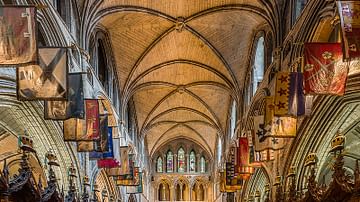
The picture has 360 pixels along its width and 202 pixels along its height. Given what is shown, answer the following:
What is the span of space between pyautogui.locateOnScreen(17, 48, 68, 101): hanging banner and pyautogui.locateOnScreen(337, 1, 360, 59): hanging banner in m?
5.84

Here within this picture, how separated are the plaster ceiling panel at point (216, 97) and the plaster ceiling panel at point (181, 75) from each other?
3.24ft

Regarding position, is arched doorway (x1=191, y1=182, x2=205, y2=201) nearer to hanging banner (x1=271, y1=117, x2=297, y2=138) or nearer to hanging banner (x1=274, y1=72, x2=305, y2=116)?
hanging banner (x1=271, y1=117, x2=297, y2=138)

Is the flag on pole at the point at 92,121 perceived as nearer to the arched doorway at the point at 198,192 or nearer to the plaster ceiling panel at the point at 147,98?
the plaster ceiling panel at the point at 147,98

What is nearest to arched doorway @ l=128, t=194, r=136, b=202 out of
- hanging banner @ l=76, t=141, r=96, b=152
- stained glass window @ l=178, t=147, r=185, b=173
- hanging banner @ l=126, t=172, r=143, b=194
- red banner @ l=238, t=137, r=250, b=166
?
hanging banner @ l=126, t=172, r=143, b=194

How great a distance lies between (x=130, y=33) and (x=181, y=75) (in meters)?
6.95

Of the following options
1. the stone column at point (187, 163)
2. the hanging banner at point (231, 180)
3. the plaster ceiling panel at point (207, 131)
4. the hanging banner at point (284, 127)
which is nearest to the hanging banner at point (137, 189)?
the hanging banner at point (231, 180)

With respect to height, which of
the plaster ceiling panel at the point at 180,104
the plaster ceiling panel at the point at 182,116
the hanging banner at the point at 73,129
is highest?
the plaster ceiling panel at the point at 180,104

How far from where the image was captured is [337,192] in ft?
43.6

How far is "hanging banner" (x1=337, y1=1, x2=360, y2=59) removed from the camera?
9742 millimetres

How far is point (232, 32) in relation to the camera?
86.6 feet

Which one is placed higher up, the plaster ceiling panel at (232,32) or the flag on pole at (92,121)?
the plaster ceiling panel at (232,32)

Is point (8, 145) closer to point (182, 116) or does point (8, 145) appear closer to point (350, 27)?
point (182, 116)

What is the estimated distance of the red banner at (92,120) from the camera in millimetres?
16200

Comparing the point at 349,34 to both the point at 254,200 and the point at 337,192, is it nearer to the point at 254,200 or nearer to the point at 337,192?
the point at 337,192
